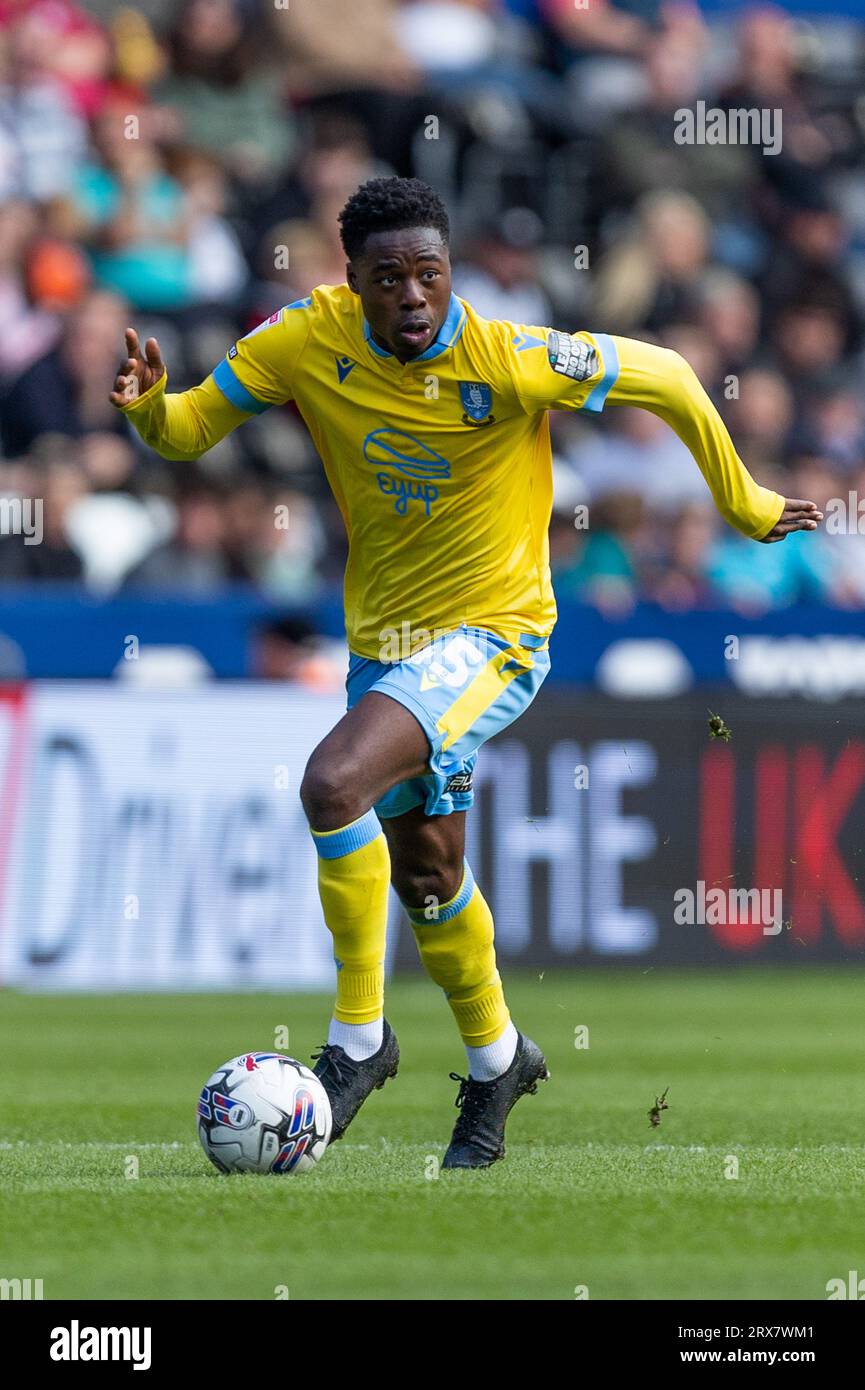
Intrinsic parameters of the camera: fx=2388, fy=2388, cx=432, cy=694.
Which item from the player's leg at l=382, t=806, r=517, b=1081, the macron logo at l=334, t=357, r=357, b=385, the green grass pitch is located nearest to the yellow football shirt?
the macron logo at l=334, t=357, r=357, b=385

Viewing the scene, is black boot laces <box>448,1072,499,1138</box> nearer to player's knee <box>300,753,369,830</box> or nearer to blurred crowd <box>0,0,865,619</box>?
player's knee <box>300,753,369,830</box>

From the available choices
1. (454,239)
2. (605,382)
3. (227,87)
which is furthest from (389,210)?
(227,87)

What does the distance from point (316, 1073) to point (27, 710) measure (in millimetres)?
5655

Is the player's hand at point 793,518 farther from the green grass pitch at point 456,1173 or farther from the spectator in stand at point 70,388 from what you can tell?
the spectator in stand at point 70,388

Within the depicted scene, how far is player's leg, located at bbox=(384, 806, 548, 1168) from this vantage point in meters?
6.49

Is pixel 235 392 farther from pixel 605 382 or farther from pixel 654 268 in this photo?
pixel 654 268

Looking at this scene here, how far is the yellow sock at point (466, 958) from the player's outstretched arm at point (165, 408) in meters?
1.44

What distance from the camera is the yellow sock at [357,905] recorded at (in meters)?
6.32

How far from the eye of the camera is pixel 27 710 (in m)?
11.9

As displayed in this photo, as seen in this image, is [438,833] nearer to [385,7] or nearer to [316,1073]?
[316,1073]

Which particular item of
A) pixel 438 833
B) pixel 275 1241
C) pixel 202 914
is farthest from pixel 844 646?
pixel 275 1241

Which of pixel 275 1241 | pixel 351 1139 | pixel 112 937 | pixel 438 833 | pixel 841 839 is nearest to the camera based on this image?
pixel 275 1241
